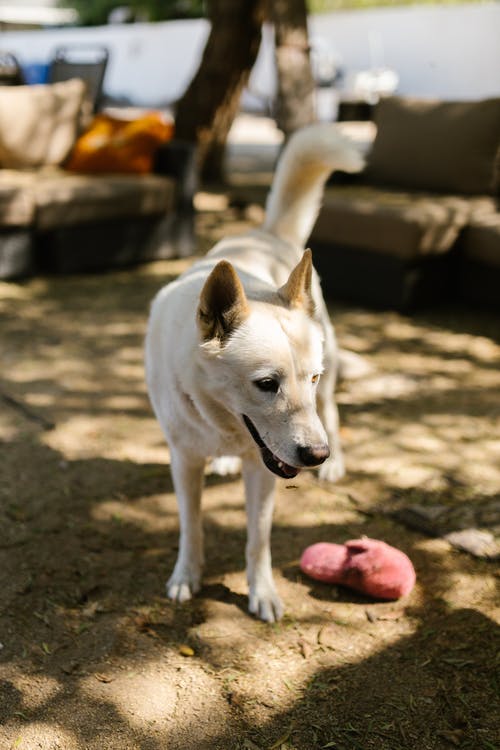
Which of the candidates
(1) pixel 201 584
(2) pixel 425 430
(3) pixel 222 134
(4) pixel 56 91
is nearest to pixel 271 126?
(3) pixel 222 134

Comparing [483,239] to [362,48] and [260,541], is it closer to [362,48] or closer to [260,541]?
[260,541]

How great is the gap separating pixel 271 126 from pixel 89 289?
14.1 metres

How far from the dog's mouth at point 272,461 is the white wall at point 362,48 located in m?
15.7

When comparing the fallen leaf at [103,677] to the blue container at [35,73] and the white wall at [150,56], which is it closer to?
the blue container at [35,73]

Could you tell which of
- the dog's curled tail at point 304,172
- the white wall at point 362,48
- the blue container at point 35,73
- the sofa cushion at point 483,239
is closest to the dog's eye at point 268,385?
the dog's curled tail at point 304,172

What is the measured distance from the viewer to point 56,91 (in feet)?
21.2

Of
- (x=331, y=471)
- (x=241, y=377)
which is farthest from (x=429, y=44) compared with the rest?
(x=241, y=377)

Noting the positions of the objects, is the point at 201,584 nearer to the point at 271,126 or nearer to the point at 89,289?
the point at 89,289

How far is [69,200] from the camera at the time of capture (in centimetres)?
564

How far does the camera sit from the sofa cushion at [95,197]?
5.60 metres

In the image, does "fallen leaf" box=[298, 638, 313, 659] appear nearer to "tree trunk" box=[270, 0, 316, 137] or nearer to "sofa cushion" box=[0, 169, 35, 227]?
"sofa cushion" box=[0, 169, 35, 227]

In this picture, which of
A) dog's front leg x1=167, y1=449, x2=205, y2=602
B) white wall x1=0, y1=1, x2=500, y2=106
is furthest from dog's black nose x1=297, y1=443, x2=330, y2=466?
white wall x1=0, y1=1, x2=500, y2=106

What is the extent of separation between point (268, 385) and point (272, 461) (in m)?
0.22

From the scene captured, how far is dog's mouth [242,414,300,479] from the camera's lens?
1897 mm
